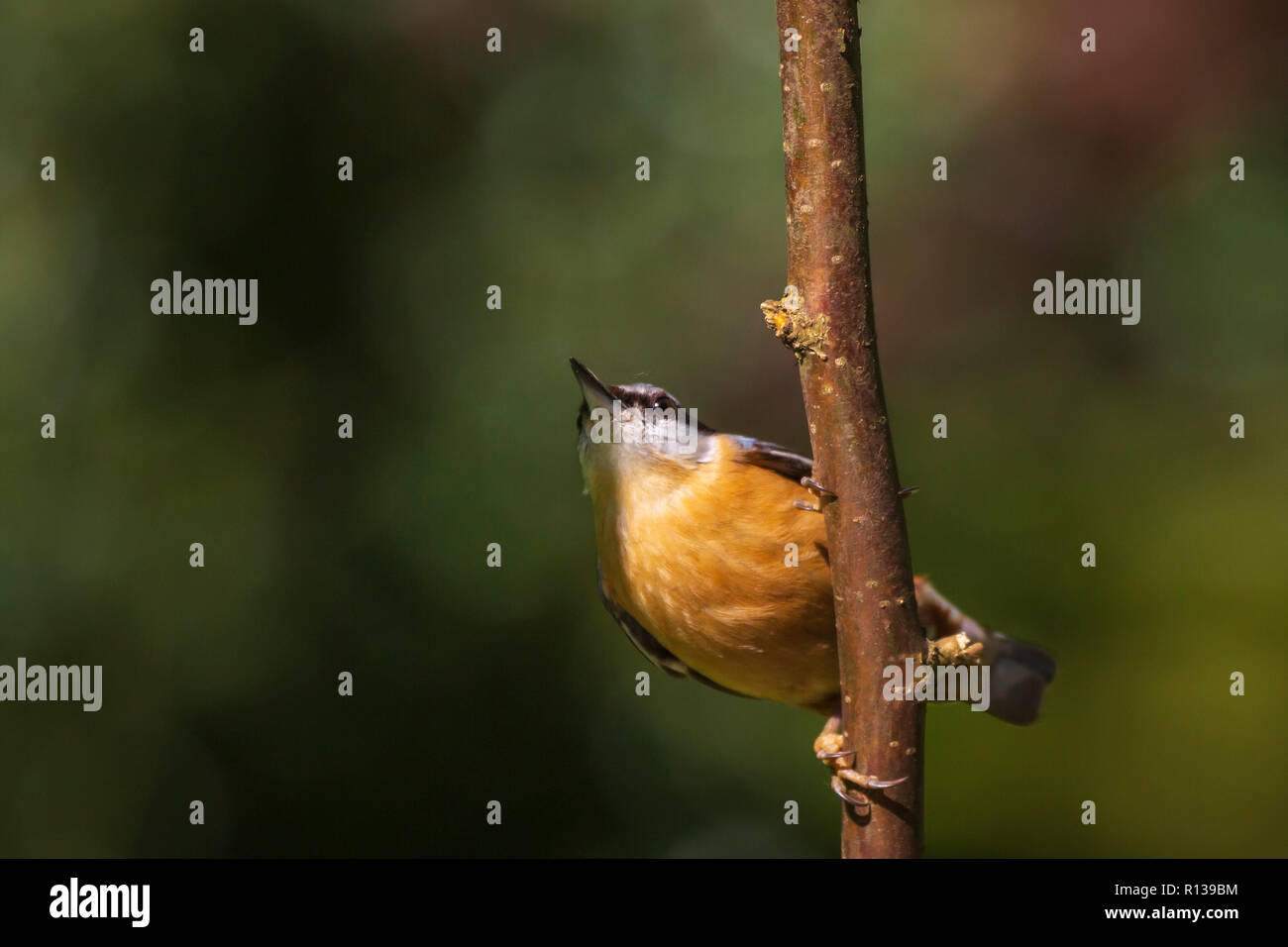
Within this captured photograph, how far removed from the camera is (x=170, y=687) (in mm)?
4699

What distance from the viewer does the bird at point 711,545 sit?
315 centimetres

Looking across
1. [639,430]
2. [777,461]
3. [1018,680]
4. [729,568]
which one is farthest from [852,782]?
[1018,680]

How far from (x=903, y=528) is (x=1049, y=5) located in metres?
3.94

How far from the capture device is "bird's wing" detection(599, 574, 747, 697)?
351cm

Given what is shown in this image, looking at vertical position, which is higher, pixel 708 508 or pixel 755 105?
pixel 755 105

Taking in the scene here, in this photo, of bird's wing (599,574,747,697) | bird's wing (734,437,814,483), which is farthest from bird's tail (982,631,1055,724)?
bird's wing (734,437,814,483)

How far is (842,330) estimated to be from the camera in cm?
211

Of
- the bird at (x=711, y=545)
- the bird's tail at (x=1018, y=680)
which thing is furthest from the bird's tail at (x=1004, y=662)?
the bird at (x=711, y=545)

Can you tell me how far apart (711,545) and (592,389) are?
0.50 meters

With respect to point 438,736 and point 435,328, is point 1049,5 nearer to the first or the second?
point 435,328

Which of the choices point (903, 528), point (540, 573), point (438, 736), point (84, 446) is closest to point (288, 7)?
point (84, 446)

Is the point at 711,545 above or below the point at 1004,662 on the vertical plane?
above

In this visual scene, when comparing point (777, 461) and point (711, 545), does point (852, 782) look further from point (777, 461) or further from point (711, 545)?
point (777, 461)

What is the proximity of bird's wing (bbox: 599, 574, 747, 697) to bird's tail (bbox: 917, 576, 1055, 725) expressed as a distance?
2.08 feet
